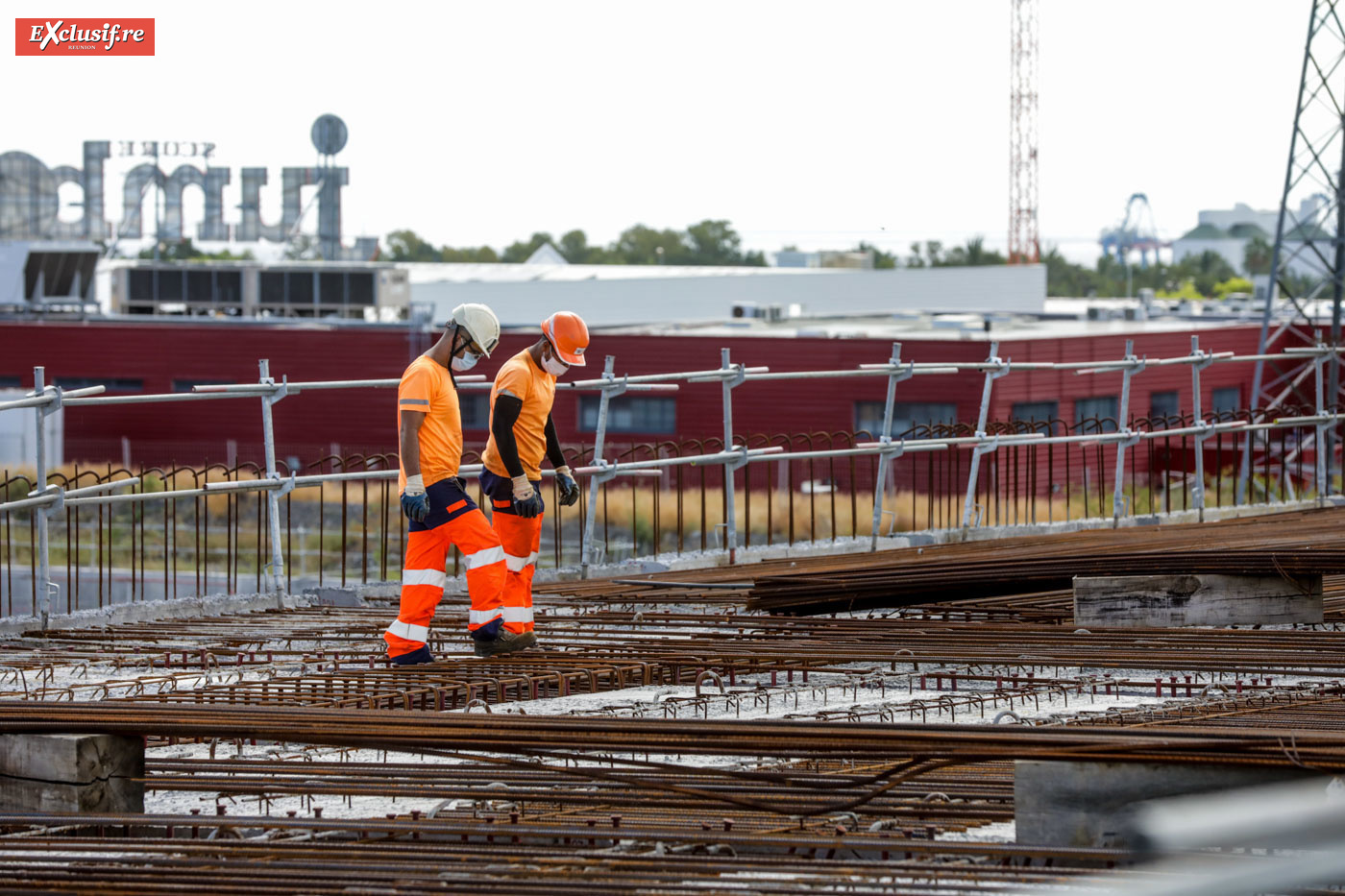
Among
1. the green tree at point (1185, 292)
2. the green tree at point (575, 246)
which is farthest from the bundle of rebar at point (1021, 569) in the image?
the green tree at point (575, 246)

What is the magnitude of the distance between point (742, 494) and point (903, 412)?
7.53m

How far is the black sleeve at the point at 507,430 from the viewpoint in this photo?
8.59 meters

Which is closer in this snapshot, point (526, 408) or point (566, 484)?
point (526, 408)

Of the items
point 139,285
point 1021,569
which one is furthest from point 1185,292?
point 1021,569

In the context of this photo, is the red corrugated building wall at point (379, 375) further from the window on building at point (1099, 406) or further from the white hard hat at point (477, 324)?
the white hard hat at point (477, 324)

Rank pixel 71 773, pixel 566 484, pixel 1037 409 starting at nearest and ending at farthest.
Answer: pixel 71 773
pixel 566 484
pixel 1037 409

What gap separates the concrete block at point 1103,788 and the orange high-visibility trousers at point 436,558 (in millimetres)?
4027

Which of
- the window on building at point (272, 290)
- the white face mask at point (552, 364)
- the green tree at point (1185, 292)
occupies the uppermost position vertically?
the green tree at point (1185, 292)

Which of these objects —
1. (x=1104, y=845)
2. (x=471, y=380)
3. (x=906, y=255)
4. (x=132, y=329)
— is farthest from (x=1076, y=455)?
(x=906, y=255)

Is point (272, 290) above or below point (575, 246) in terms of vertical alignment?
below

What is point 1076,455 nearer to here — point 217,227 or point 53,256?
point 53,256

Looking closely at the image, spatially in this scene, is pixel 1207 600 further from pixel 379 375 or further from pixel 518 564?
pixel 379 375

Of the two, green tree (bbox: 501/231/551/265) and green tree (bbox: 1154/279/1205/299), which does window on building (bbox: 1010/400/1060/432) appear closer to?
green tree (bbox: 1154/279/1205/299)

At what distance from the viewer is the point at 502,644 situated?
8.55 metres
